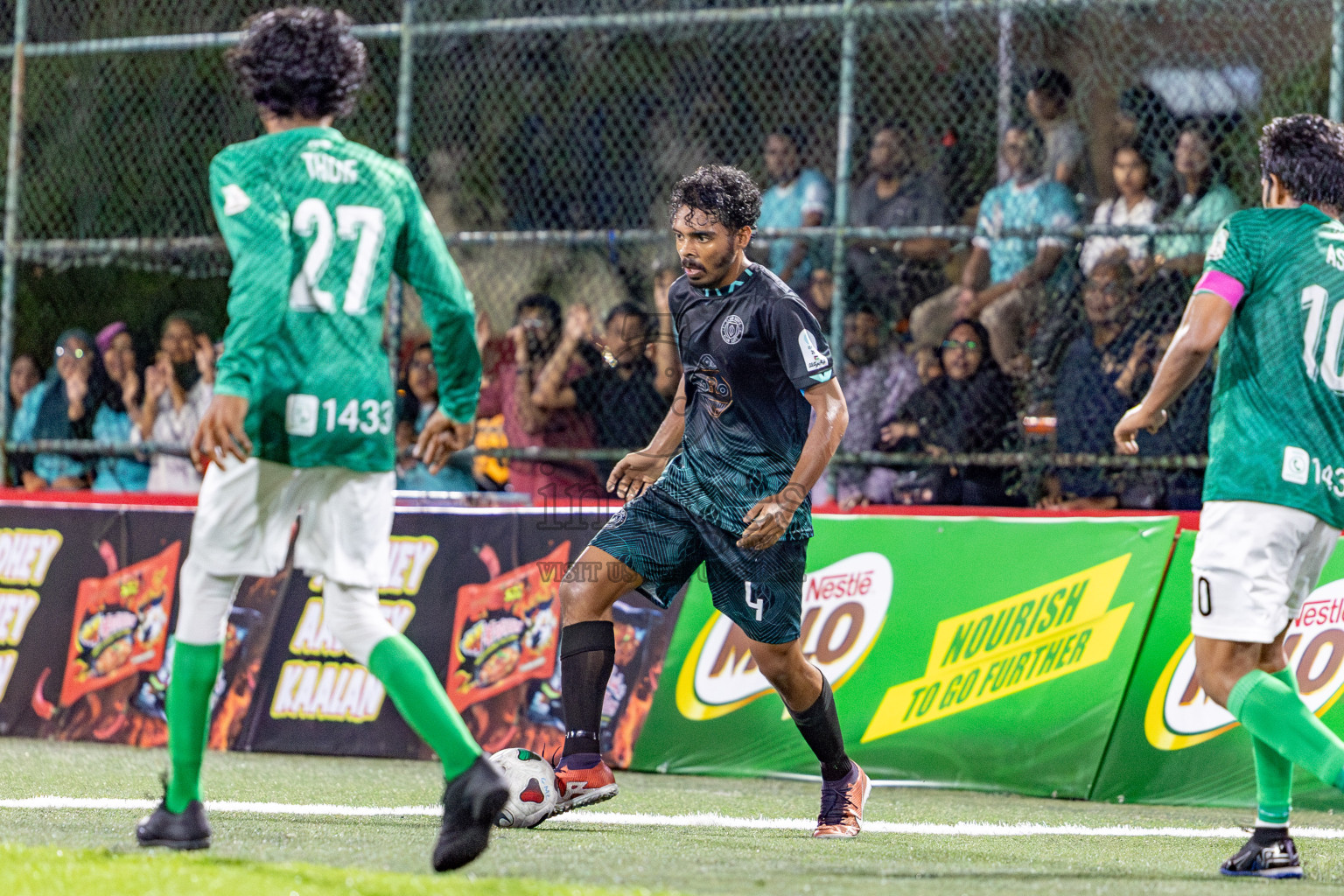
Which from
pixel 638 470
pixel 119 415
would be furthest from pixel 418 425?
pixel 638 470

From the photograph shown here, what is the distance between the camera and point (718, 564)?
5434 millimetres

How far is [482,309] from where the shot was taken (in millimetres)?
10773

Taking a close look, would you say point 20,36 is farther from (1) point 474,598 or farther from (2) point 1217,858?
(2) point 1217,858

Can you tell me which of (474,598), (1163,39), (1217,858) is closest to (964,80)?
(1163,39)

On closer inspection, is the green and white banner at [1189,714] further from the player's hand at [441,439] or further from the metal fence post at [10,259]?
the metal fence post at [10,259]

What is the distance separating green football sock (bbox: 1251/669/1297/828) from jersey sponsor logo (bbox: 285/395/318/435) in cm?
275

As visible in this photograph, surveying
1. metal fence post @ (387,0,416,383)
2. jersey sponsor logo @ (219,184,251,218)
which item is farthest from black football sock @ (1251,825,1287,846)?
metal fence post @ (387,0,416,383)

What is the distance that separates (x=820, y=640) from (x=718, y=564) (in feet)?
6.65

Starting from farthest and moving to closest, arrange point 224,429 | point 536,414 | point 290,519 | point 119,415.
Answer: point 119,415 → point 536,414 → point 290,519 → point 224,429

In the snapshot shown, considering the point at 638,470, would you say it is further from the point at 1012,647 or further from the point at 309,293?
the point at 1012,647

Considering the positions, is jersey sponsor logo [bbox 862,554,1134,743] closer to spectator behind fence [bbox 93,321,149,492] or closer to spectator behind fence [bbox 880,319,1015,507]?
spectator behind fence [bbox 880,319,1015,507]

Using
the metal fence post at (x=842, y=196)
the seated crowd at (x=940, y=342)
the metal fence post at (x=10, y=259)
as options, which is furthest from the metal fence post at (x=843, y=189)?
the metal fence post at (x=10, y=259)

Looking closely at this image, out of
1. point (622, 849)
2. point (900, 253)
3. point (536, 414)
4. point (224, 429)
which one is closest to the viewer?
point (224, 429)

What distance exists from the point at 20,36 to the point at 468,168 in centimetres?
282
